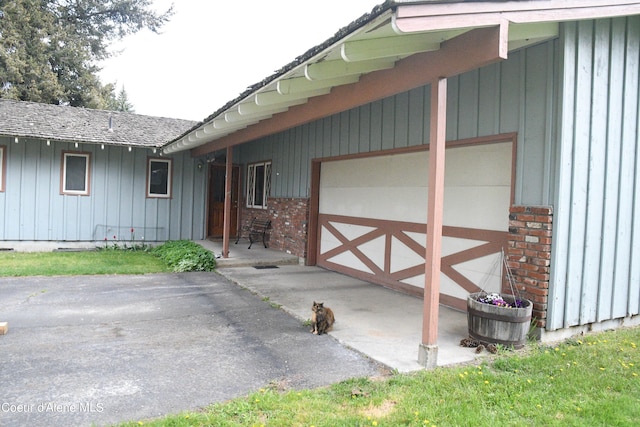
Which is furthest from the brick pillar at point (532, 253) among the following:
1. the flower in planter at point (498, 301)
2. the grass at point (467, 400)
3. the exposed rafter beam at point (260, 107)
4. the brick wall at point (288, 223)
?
the brick wall at point (288, 223)

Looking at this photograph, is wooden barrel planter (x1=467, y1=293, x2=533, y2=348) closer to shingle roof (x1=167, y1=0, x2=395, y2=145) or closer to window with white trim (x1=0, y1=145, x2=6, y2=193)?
shingle roof (x1=167, y1=0, x2=395, y2=145)

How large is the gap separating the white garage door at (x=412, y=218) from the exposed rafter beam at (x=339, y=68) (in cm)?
193

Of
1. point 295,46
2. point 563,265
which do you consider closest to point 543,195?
point 563,265

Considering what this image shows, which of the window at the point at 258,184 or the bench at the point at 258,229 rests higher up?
the window at the point at 258,184

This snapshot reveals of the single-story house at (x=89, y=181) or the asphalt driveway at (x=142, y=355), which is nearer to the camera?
the asphalt driveway at (x=142, y=355)

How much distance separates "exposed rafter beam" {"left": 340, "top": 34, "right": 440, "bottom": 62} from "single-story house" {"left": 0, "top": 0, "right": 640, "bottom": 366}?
1cm

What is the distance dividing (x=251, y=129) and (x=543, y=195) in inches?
209

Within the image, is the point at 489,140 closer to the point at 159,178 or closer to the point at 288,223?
the point at 288,223

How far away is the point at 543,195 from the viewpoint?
179 inches

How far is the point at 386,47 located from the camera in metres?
3.90

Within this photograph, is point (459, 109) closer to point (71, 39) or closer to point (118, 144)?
point (118, 144)

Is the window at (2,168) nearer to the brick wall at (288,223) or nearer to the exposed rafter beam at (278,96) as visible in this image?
the brick wall at (288,223)

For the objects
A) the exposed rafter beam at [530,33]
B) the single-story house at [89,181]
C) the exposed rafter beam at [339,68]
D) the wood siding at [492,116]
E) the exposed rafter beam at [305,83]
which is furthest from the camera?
the single-story house at [89,181]

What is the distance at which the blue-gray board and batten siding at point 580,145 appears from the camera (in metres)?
4.46
